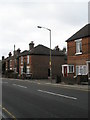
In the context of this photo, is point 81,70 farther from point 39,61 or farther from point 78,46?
point 39,61

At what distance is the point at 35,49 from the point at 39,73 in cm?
623

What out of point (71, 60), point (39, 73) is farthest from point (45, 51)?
point (71, 60)

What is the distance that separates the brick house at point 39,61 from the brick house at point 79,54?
759 inches

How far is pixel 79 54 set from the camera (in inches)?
1312

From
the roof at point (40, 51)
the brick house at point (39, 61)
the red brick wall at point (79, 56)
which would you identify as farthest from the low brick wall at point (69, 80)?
the roof at point (40, 51)

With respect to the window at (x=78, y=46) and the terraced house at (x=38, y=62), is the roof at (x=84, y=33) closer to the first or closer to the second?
the window at (x=78, y=46)

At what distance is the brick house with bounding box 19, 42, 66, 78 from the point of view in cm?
5466

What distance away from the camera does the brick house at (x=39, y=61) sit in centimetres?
5466

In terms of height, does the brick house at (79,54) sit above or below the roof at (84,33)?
below

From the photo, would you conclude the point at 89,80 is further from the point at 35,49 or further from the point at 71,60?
the point at 35,49

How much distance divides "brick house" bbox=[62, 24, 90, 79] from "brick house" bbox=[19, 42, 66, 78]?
19280 mm

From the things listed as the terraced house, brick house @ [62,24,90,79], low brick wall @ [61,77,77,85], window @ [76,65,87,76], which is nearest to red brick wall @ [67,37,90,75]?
brick house @ [62,24,90,79]

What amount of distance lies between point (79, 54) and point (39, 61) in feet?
76.1

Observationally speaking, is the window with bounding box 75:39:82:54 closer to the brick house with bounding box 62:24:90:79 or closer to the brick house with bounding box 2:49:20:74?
the brick house with bounding box 62:24:90:79
